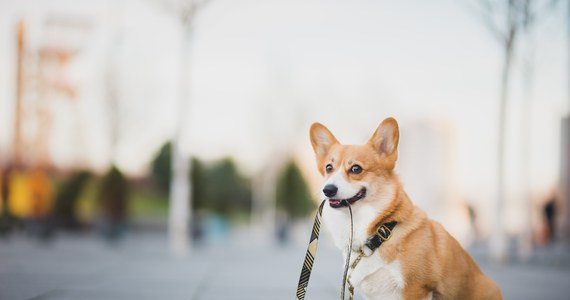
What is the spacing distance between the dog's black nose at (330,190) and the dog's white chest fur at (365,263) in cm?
25

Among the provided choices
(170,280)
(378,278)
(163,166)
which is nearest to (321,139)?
(378,278)

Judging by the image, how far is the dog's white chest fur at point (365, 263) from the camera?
11.6ft

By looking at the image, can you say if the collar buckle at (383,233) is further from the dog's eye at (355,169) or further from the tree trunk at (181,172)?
the tree trunk at (181,172)

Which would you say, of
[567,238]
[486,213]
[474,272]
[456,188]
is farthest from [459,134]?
[474,272]

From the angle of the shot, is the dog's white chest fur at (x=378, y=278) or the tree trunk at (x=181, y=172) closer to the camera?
the dog's white chest fur at (x=378, y=278)

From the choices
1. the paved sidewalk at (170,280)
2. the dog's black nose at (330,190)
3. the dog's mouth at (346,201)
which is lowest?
the paved sidewalk at (170,280)

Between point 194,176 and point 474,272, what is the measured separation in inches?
642

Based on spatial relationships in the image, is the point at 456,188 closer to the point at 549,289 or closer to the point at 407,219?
the point at 549,289

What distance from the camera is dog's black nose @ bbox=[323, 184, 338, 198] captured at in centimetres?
348

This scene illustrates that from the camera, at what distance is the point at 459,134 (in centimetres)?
3177

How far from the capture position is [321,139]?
4180 millimetres

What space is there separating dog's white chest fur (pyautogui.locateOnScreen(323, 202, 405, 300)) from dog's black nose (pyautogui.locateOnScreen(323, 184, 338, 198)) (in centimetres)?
25

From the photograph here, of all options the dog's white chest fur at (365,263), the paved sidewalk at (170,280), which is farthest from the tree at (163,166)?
the dog's white chest fur at (365,263)

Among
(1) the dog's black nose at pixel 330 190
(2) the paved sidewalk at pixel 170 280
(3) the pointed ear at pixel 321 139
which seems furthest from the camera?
(2) the paved sidewalk at pixel 170 280
